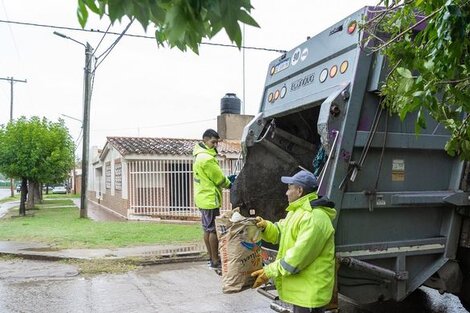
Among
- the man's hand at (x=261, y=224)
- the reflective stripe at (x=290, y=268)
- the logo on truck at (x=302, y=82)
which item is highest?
the logo on truck at (x=302, y=82)

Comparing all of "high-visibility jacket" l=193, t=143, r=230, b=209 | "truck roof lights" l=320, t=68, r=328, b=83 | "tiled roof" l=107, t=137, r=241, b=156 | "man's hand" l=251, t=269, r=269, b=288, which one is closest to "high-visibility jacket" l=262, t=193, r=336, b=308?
"man's hand" l=251, t=269, r=269, b=288

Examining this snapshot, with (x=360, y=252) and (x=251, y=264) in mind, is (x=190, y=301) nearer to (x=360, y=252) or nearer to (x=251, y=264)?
(x=251, y=264)

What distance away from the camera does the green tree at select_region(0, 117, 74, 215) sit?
1791cm

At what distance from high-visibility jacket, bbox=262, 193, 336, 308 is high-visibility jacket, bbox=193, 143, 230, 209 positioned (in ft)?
8.49

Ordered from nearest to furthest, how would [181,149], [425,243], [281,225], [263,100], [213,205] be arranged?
1. [281,225]
2. [425,243]
3. [263,100]
4. [213,205]
5. [181,149]

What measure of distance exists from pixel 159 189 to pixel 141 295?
979cm

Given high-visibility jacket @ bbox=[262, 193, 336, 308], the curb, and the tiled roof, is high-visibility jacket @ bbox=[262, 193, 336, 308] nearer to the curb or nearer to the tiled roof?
the curb

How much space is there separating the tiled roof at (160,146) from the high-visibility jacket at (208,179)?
28.7 feet

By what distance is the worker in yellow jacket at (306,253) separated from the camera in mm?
3135

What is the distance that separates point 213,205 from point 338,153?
256 centimetres

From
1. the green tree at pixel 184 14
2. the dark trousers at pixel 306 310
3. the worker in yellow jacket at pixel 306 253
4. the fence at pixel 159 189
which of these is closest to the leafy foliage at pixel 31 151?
the fence at pixel 159 189

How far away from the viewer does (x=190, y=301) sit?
5.55 metres

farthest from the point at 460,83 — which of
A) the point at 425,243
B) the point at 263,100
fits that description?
the point at 263,100

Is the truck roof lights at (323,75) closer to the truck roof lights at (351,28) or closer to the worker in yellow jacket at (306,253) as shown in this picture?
the truck roof lights at (351,28)
